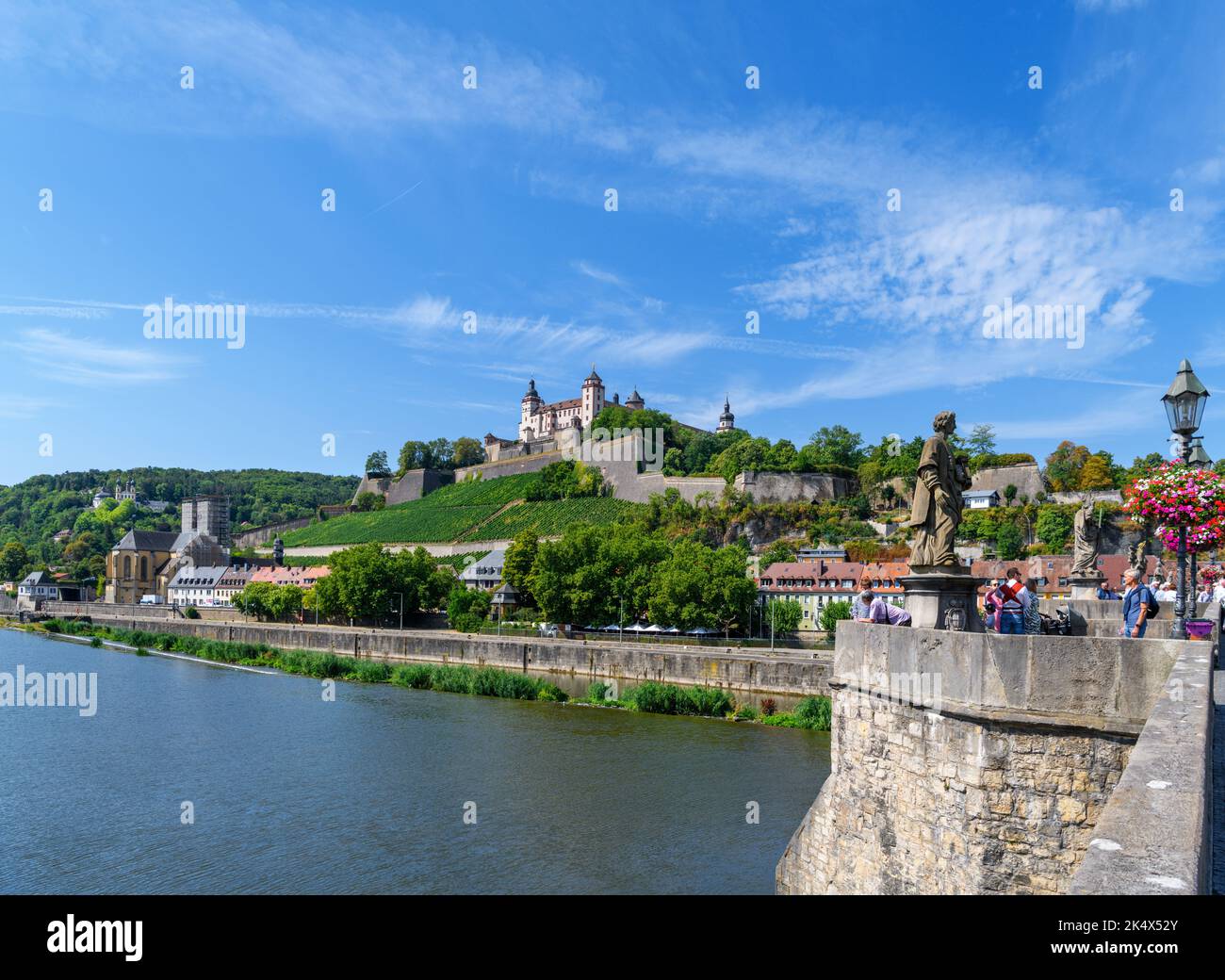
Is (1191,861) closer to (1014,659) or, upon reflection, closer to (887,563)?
(1014,659)

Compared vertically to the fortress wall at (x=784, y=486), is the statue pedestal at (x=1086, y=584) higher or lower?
lower

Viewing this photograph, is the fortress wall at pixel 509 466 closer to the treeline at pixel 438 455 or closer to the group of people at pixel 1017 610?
the treeline at pixel 438 455

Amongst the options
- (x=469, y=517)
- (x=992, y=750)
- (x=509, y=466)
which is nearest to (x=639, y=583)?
(x=992, y=750)

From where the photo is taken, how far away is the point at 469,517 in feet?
383

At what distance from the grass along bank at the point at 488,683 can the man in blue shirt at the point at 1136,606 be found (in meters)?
20.3

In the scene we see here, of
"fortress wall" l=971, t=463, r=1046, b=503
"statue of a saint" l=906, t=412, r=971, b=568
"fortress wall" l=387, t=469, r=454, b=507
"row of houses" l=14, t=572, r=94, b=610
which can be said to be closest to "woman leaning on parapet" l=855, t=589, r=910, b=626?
"statue of a saint" l=906, t=412, r=971, b=568

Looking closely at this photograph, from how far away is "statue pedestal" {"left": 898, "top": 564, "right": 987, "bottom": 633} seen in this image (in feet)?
31.0

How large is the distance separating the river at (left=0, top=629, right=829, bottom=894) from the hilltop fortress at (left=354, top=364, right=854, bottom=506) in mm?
62120

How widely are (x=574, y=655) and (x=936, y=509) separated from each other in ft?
136

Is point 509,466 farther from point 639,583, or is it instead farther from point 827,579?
point 827,579

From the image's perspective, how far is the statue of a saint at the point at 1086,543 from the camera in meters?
16.9

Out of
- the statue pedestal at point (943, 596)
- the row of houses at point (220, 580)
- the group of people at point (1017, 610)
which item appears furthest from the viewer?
the row of houses at point (220, 580)

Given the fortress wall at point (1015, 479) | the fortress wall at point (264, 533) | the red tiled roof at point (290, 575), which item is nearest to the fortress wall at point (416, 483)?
the fortress wall at point (264, 533)
